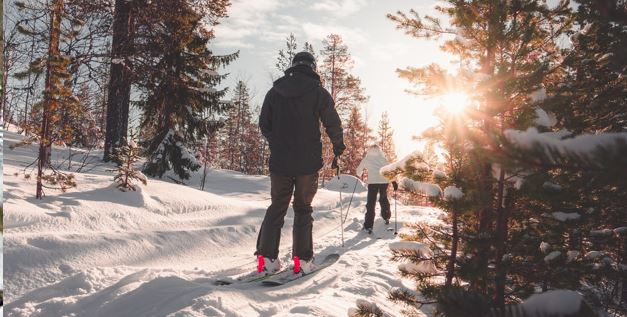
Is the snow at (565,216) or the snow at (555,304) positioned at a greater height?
the snow at (565,216)

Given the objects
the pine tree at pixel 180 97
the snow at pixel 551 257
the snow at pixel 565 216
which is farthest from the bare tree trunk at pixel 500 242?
the pine tree at pixel 180 97

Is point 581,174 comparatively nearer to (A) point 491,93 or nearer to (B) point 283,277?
(A) point 491,93

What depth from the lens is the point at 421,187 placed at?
7.81ft

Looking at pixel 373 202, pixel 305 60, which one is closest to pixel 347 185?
pixel 373 202

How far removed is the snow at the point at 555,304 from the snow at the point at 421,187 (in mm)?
1113

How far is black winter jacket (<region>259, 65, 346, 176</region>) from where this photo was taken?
4164 mm

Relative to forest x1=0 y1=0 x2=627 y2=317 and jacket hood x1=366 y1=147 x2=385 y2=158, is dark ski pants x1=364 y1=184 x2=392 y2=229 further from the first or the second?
forest x1=0 y1=0 x2=627 y2=317

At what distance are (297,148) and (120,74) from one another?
30.6 feet

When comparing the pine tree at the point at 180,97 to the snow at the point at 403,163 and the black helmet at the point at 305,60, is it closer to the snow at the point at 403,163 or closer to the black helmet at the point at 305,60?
the black helmet at the point at 305,60

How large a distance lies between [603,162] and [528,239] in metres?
2.37

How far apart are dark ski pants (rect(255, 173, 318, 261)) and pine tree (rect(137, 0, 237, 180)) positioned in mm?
9385

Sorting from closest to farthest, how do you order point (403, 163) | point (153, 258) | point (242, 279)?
point (403, 163) < point (242, 279) < point (153, 258)

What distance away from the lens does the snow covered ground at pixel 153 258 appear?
113 inches

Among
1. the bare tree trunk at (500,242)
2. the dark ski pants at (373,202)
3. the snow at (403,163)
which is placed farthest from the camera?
the dark ski pants at (373,202)
